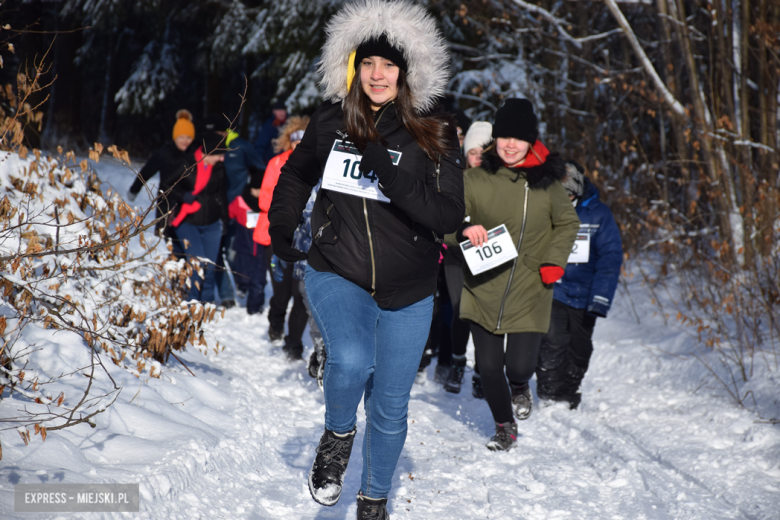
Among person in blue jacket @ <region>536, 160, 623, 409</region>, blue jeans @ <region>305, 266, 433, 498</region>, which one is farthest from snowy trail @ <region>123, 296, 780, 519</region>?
blue jeans @ <region>305, 266, 433, 498</region>

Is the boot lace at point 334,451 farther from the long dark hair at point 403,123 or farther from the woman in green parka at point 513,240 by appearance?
the woman in green parka at point 513,240

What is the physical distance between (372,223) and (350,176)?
0.21m

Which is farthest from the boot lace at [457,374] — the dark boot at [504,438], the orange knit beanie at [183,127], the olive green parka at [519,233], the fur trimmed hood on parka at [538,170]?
the orange knit beanie at [183,127]

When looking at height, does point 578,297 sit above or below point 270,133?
below

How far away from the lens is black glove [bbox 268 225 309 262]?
2.69 meters

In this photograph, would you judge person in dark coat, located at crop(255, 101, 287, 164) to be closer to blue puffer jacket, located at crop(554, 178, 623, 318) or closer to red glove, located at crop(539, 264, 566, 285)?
blue puffer jacket, located at crop(554, 178, 623, 318)

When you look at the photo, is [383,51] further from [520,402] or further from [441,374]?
[441,374]

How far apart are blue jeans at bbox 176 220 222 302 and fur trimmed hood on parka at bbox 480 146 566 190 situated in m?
4.02

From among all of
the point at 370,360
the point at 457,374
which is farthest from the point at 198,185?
the point at 370,360

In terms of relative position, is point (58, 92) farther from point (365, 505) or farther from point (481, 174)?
point (365, 505)

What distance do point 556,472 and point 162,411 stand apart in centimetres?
235

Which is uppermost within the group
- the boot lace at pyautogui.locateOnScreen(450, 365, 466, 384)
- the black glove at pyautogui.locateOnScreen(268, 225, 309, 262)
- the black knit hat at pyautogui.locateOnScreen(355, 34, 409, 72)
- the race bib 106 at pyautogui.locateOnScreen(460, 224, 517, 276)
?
the black knit hat at pyautogui.locateOnScreen(355, 34, 409, 72)

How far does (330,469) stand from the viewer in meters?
2.70

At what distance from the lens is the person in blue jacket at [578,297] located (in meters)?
5.29
